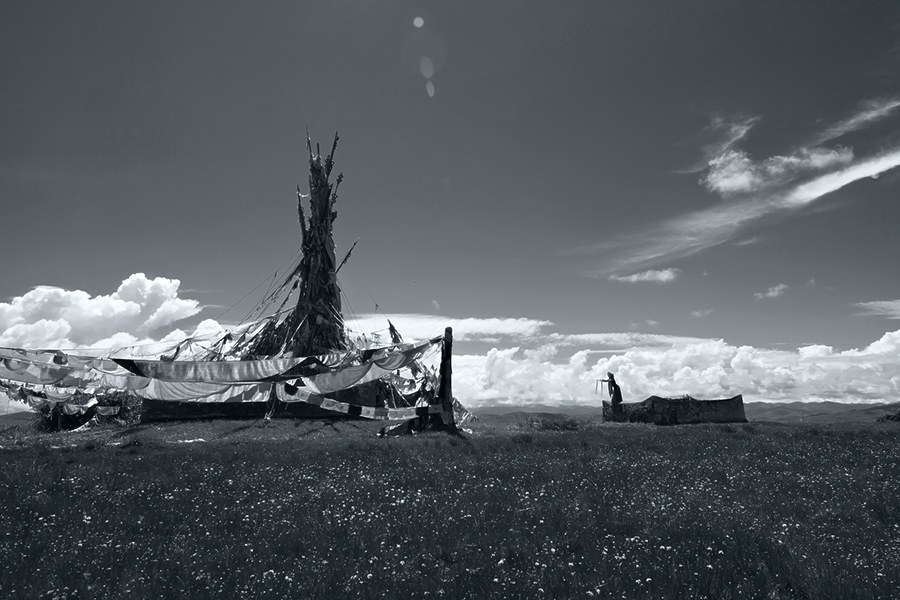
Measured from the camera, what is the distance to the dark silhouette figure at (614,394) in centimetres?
3847

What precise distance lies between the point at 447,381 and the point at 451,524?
15079 mm

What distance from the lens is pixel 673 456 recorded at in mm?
14516

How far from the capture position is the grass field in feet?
19.8

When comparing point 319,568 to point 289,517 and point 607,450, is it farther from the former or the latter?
point 607,450

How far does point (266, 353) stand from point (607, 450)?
26.8 meters

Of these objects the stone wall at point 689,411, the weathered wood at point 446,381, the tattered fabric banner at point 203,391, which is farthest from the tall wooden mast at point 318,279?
the stone wall at point 689,411

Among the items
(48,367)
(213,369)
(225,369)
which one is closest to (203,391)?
(213,369)

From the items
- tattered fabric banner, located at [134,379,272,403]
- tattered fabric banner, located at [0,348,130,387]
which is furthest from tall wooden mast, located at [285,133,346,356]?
tattered fabric banner, located at [0,348,130,387]

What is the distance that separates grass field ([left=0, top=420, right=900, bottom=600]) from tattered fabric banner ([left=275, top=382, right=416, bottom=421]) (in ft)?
39.3

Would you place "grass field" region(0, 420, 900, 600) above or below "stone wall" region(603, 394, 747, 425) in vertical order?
below

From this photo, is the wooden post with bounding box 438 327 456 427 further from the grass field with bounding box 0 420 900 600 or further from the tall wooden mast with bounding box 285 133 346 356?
the tall wooden mast with bounding box 285 133 346 356

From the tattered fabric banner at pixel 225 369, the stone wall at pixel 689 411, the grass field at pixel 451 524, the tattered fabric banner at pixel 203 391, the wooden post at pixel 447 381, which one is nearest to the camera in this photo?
the grass field at pixel 451 524

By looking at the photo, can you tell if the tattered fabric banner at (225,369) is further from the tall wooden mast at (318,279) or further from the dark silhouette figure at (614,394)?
the dark silhouette figure at (614,394)

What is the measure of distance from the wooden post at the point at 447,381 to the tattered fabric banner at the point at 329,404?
11.9ft
